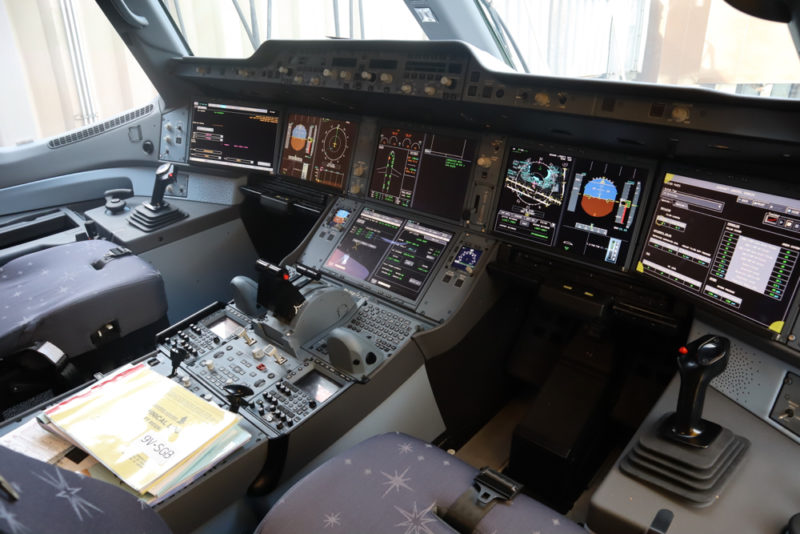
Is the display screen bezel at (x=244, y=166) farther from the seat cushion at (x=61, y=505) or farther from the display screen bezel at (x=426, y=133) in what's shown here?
the seat cushion at (x=61, y=505)

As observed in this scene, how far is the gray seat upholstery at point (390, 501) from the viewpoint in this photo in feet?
3.52

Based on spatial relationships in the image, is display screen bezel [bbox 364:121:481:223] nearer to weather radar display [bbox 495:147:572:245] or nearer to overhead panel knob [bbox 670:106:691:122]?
weather radar display [bbox 495:147:572:245]

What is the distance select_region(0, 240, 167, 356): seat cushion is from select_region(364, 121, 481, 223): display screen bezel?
995 millimetres

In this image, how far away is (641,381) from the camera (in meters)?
2.05

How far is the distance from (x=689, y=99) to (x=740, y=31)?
0.64 metres

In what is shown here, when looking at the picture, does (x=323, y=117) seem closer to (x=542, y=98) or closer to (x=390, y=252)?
(x=390, y=252)

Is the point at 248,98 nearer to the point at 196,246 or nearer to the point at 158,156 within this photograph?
the point at 158,156

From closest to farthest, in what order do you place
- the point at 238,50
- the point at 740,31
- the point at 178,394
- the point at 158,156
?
the point at 178,394 → the point at 740,31 → the point at 158,156 → the point at 238,50

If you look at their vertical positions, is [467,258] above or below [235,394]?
above

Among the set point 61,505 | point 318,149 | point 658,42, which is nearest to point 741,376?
point 658,42

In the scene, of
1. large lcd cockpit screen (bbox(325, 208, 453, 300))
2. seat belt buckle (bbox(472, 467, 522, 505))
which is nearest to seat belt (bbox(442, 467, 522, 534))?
seat belt buckle (bbox(472, 467, 522, 505))

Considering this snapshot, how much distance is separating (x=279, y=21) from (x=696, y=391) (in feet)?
9.26

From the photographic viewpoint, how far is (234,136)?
9.29 ft

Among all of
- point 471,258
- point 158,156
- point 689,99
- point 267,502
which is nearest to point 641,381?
point 471,258
